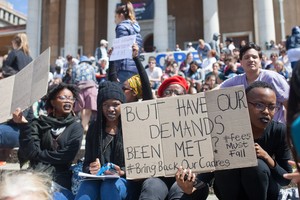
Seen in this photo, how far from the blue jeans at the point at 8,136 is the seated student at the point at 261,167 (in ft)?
7.70

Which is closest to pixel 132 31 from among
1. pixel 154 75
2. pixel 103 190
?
pixel 103 190

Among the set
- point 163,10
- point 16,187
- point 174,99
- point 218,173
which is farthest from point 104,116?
point 163,10

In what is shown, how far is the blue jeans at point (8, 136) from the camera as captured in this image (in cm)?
403

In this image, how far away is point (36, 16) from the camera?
87.4 ft

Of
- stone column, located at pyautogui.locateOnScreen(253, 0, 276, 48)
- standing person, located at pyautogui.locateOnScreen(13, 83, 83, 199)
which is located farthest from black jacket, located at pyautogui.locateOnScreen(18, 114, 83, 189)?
stone column, located at pyautogui.locateOnScreen(253, 0, 276, 48)

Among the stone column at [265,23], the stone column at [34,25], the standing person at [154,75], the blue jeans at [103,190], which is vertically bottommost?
the blue jeans at [103,190]

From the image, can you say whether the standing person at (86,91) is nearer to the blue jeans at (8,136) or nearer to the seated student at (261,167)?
the blue jeans at (8,136)

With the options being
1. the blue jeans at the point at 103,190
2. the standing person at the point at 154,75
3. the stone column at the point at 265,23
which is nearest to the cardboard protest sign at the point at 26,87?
the blue jeans at the point at 103,190

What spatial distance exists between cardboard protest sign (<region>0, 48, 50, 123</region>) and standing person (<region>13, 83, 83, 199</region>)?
0.14 meters

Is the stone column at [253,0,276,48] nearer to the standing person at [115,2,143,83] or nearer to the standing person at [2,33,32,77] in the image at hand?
the standing person at [115,2,143,83]

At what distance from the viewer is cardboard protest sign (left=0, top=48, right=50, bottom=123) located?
3.21 meters

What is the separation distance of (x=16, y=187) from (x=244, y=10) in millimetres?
24040

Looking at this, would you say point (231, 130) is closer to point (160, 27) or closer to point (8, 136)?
point (8, 136)

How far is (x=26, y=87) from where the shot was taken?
342 centimetres
